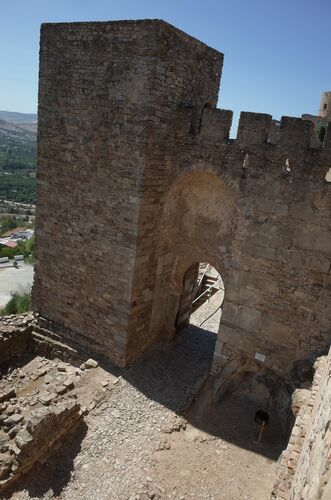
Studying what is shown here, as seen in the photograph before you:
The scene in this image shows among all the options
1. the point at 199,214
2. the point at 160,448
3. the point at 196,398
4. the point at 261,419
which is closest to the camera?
the point at 160,448

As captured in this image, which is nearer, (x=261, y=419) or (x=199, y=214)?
(x=261, y=419)

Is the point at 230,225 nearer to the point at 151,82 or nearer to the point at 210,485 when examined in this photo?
the point at 151,82

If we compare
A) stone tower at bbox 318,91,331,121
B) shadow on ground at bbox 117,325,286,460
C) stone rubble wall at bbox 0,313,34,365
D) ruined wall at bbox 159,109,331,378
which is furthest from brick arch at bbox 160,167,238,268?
stone tower at bbox 318,91,331,121

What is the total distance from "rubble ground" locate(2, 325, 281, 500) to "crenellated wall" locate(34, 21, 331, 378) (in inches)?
29.6

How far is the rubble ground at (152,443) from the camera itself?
21.1ft

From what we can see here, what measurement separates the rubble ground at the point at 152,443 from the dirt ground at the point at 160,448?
0.7 inches

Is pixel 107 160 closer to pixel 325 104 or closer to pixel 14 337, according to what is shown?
pixel 14 337

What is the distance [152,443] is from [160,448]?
18 centimetres

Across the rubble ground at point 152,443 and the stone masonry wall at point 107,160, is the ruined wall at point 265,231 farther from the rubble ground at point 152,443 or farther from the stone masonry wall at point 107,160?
the rubble ground at point 152,443

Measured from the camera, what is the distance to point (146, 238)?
27.4 feet

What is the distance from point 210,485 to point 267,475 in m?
1.05

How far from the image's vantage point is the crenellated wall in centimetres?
712

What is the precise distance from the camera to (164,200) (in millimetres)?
8500

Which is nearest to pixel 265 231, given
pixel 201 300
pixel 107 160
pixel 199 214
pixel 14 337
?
pixel 199 214
